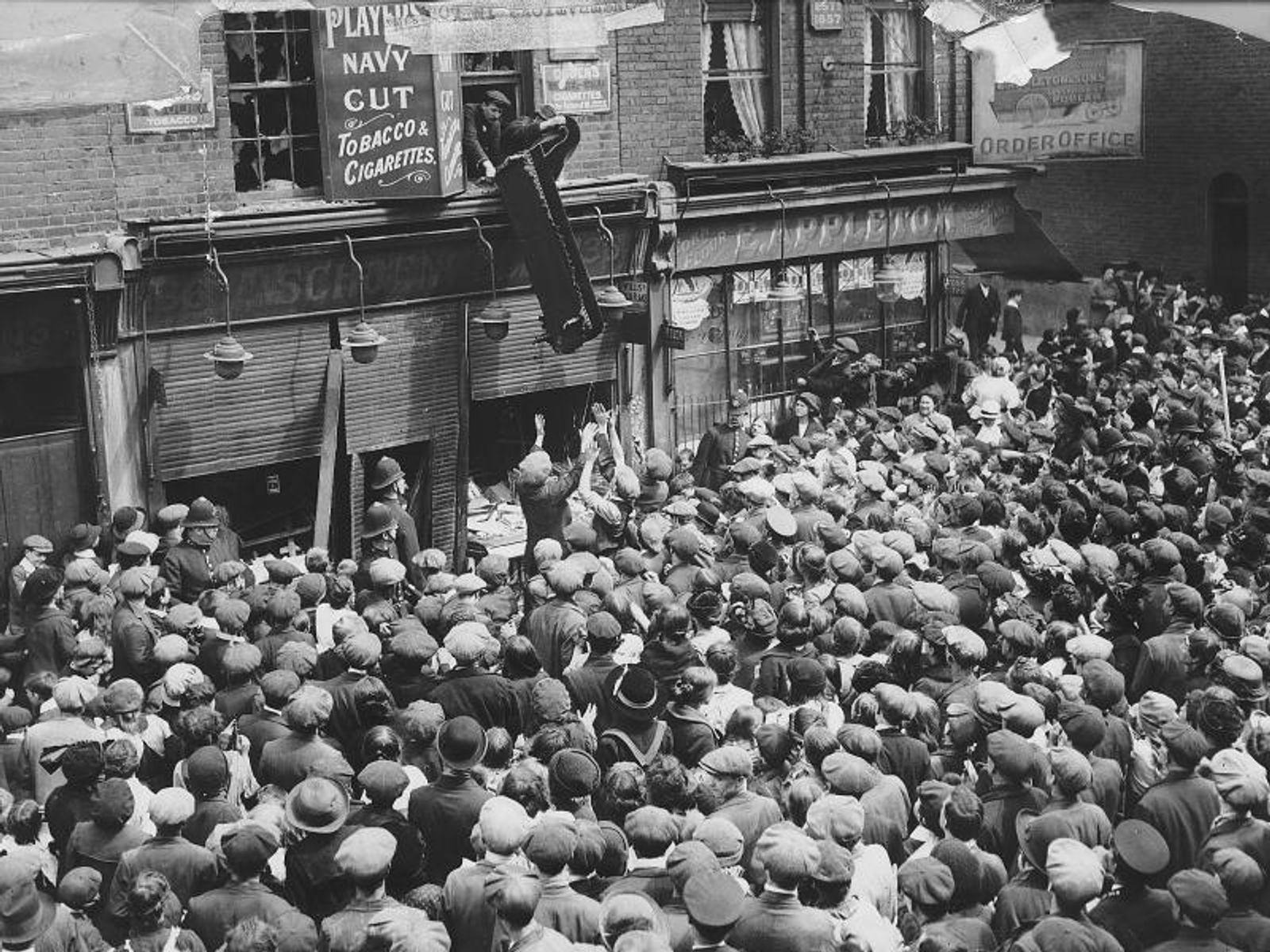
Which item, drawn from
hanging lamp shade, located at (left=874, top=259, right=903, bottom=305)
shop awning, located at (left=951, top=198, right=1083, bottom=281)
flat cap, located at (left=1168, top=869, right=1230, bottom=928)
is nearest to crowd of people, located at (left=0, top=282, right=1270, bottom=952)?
flat cap, located at (left=1168, top=869, right=1230, bottom=928)

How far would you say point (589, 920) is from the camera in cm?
A: 627

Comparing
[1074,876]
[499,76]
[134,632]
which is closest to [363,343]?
[499,76]

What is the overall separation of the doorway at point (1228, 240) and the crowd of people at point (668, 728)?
15904mm

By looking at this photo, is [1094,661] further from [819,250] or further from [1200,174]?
[1200,174]

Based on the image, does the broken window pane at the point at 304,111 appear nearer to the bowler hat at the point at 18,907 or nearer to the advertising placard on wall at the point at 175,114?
the advertising placard on wall at the point at 175,114

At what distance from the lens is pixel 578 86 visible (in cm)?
Result: 1597

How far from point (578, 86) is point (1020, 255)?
1137 cm

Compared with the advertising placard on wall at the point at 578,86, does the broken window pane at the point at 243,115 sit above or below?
below

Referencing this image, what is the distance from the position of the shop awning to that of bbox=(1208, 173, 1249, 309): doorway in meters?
2.37

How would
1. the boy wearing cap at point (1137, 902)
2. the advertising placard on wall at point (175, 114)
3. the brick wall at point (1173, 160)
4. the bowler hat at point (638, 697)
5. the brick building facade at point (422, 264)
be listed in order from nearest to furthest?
the boy wearing cap at point (1137, 902) → the bowler hat at point (638, 697) → the brick building facade at point (422, 264) → the advertising placard on wall at point (175, 114) → the brick wall at point (1173, 160)

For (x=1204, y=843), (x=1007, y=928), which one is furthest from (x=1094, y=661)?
(x=1007, y=928)

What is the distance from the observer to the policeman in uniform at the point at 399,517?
12227 mm

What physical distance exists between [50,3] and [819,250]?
14.4 meters

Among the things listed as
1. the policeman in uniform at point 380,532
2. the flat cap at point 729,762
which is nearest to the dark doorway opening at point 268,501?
the policeman in uniform at point 380,532
